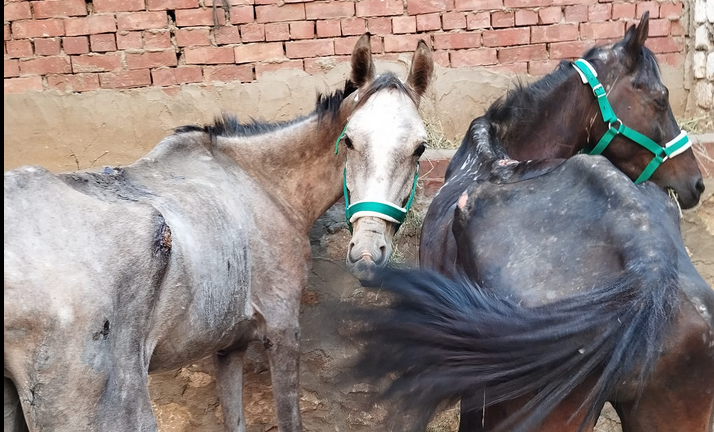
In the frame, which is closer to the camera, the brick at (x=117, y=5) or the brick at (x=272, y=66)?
the brick at (x=117, y=5)

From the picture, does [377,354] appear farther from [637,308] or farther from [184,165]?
[184,165]

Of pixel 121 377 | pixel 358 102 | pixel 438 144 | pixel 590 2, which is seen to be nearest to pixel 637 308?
pixel 121 377

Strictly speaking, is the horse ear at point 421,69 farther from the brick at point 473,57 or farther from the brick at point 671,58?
the brick at point 671,58

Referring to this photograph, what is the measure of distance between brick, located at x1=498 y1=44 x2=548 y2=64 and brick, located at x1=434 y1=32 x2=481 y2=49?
164 millimetres

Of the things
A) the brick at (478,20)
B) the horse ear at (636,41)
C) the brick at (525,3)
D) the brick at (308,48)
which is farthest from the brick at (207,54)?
the horse ear at (636,41)

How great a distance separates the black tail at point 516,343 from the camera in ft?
6.06

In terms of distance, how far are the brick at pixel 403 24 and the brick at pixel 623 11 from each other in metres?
1.22

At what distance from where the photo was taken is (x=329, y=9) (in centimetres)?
429

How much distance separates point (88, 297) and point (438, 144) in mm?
2575

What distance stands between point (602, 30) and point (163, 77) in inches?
103

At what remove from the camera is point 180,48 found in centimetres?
427

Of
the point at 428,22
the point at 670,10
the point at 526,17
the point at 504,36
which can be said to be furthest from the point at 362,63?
the point at 670,10

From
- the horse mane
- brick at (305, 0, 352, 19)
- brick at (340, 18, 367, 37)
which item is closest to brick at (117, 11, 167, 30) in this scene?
brick at (305, 0, 352, 19)

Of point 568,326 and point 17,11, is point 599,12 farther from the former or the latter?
point 17,11
